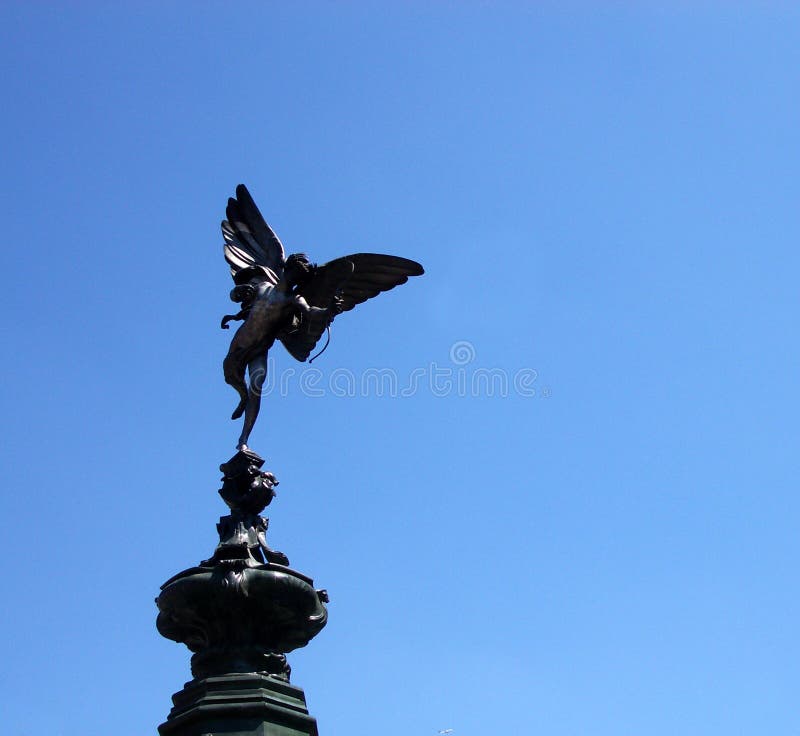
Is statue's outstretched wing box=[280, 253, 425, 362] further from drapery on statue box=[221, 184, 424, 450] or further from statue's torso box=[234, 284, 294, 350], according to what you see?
statue's torso box=[234, 284, 294, 350]

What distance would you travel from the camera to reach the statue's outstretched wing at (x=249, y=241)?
15.1 meters

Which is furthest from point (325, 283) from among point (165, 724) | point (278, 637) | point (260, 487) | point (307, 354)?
point (165, 724)

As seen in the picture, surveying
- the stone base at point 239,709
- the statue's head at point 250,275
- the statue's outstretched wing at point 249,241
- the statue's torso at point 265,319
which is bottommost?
the stone base at point 239,709

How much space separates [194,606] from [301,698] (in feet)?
4.12

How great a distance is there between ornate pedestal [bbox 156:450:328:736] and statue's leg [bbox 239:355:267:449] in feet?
4.39

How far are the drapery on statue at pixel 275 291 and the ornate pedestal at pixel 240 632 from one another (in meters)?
1.66

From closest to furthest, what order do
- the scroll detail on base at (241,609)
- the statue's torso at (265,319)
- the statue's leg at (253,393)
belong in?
the scroll detail on base at (241,609) < the statue's leg at (253,393) < the statue's torso at (265,319)

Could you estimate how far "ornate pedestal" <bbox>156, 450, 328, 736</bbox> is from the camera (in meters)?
12.0

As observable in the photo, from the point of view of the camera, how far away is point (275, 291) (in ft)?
48.1

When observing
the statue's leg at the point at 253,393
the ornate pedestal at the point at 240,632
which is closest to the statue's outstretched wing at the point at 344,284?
the statue's leg at the point at 253,393

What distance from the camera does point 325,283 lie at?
14.9m

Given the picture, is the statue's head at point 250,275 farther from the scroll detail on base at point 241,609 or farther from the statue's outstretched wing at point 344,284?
the scroll detail on base at point 241,609

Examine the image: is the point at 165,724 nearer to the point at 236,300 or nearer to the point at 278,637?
the point at 278,637

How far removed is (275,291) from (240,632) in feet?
12.4
